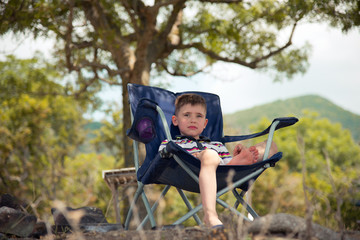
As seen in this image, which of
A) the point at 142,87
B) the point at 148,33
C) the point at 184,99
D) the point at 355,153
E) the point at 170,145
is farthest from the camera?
the point at 355,153

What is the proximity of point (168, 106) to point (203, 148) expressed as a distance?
60cm

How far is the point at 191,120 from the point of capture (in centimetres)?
258

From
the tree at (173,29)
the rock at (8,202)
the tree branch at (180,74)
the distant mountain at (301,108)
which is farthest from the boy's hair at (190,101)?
the distant mountain at (301,108)

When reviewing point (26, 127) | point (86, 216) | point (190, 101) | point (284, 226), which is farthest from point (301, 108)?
point (284, 226)

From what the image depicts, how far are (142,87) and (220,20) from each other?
120 inches

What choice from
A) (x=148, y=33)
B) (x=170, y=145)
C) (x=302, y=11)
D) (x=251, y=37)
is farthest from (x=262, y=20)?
(x=170, y=145)

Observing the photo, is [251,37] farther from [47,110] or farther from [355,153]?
[355,153]

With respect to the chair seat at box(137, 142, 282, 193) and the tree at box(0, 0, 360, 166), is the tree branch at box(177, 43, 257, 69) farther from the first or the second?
the chair seat at box(137, 142, 282, 193)

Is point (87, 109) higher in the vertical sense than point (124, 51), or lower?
lower

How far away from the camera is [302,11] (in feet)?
15.5

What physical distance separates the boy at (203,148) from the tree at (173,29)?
90.6 inches

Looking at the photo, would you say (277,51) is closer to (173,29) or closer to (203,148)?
(173,29)

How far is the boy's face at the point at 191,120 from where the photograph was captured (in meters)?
2.59

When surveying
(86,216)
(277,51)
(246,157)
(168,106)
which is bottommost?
(86,216)
